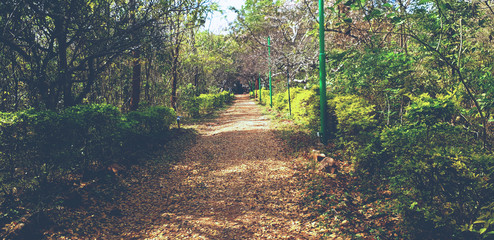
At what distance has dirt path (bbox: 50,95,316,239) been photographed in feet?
11.6

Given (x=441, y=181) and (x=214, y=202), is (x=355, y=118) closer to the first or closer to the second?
(x=441, y=181)

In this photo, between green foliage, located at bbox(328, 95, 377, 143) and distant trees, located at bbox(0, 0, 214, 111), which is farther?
green foliage, located at bbox(328, 95, 377, 143)

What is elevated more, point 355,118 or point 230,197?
point 355,118

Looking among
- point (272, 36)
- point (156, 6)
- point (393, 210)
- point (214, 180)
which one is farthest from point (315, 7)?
point (393, 210)

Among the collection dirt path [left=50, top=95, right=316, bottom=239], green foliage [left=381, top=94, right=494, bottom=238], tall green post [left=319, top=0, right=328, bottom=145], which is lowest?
dirt path [left=50, top=95, right=316, bottom=239]

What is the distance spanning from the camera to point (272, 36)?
23.0 meters

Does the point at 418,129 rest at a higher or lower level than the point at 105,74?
lower

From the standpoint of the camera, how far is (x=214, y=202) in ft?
14.6

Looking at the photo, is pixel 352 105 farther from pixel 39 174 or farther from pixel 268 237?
pixel 39 174

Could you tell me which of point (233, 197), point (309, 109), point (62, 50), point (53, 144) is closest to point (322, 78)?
point (309, 109)

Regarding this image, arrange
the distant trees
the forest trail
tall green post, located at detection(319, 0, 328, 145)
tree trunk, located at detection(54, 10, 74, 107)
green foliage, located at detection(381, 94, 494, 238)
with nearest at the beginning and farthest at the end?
green foliage, located at detection(381, 94, 494, 238) < the forest trail < the distant trees < tree trunk, located at detection(54, 10, 74, 107) < tall green post, located at detection(319, 0, 328, 145)

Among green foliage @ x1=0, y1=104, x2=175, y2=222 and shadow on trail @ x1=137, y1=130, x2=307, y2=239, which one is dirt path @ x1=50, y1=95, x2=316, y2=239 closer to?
shadow on trail @ x1=137, y1=130, x2=307, y2=239

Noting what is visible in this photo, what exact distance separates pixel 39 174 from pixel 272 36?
2174 cm

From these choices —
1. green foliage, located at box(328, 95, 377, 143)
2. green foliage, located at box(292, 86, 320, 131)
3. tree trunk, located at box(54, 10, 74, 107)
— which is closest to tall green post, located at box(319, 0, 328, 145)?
green foliage, located at box(328, 95, 377, 143)
